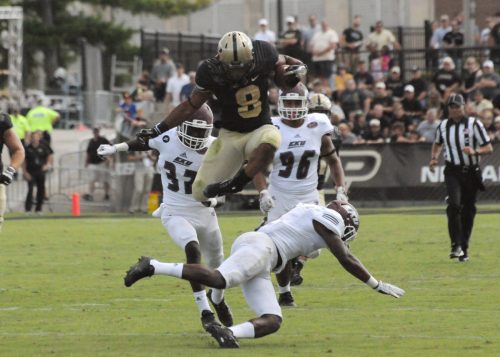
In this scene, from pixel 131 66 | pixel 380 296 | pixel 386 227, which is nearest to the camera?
pixel 380 296

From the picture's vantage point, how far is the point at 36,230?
67.0 feet

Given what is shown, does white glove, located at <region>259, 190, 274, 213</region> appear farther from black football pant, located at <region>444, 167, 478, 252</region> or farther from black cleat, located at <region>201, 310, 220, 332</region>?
black football pant, located at <region>444, 167, 478, 252</region>

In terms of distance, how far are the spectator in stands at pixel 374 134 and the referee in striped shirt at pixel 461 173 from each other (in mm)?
9416

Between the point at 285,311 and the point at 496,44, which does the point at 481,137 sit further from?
the point at 496,44

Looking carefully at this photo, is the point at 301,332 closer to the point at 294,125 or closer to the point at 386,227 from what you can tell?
the point at 294,125

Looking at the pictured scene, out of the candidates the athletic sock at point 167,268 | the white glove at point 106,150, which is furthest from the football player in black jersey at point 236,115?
the athletic sock at point 167,268

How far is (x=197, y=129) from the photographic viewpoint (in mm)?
10664

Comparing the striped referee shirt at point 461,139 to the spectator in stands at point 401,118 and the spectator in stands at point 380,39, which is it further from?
the spectator in stands at point 380,39

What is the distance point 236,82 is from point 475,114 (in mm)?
14369

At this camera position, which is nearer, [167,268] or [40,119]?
[167,268]

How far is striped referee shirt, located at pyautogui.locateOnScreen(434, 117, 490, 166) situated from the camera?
49.0 ft

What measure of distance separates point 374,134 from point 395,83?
2.39 metres

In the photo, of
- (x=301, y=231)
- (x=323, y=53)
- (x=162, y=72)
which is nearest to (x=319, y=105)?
(x=301, y=231)

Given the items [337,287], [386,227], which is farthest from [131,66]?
[337,287]
